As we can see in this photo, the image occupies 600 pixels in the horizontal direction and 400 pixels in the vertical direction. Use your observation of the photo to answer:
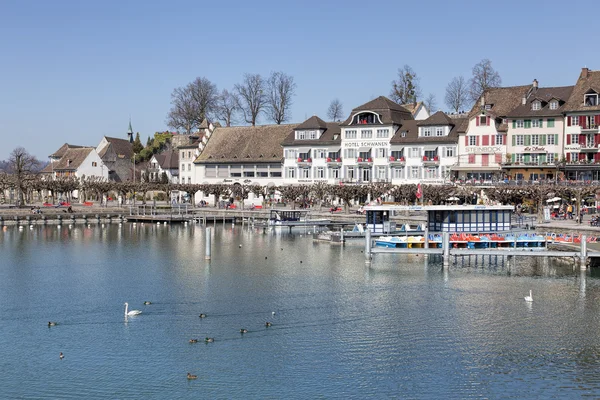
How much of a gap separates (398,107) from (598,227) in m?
43.2

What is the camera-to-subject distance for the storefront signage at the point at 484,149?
289 feet

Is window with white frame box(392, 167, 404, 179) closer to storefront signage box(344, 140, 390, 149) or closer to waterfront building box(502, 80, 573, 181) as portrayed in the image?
storefront signage box(344, 140, 390, 149)

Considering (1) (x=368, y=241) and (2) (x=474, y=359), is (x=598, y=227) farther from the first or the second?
(2) (x=474, y=359)

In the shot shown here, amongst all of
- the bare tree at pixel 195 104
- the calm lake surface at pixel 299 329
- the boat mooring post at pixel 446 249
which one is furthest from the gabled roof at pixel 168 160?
the boat mooring post at pixel 446 249

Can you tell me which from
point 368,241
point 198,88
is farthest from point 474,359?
point 198,88

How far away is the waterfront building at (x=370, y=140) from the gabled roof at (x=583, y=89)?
21.3m

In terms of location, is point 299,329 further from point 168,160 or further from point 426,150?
point 168,160

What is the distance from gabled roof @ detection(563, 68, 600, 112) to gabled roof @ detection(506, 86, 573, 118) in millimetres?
1115

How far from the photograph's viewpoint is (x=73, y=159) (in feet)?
425

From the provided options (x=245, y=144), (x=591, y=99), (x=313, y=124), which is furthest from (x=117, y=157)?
(x=591, y=99)

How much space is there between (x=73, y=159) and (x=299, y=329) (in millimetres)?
104455

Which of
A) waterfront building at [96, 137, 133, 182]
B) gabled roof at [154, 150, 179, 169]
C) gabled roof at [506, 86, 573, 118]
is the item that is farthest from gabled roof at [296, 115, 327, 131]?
waterfront building at [96, 137, 133, 182]

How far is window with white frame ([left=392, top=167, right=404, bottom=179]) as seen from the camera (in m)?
95.2

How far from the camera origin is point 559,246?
5438 cm
